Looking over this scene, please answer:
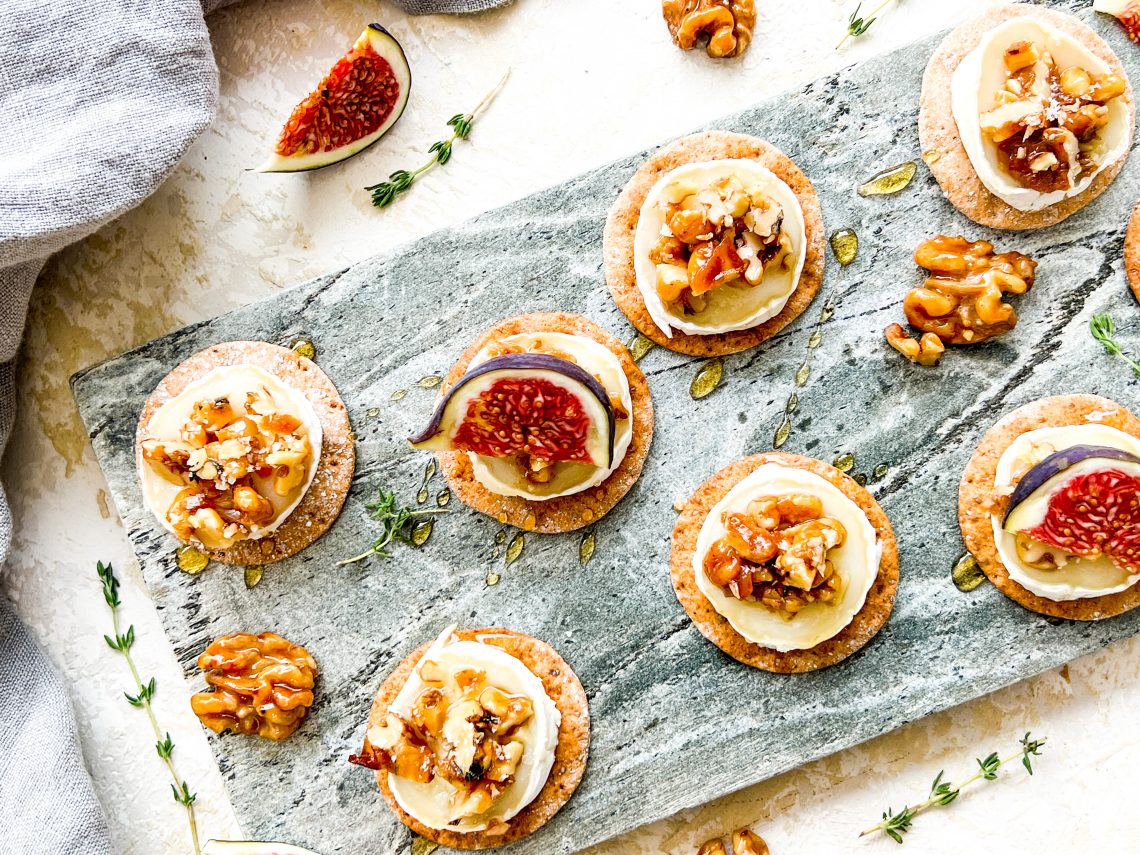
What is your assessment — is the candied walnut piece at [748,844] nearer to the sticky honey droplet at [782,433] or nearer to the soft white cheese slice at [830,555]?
the soft white cheese slice at [830,555]

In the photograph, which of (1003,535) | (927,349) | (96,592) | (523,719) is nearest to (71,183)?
(96,592)

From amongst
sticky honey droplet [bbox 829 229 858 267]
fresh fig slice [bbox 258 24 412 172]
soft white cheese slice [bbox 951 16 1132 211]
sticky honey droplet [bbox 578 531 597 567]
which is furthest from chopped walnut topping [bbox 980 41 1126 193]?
fresh fig slice [bbox 258 24 412 172]

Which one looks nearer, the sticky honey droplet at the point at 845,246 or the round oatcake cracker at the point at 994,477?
the round oatcake cracker at the point at 994,477

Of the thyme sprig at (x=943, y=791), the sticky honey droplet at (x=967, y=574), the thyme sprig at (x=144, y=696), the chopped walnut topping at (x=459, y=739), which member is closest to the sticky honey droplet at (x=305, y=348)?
the thyme sprig at (x=144, y=696)

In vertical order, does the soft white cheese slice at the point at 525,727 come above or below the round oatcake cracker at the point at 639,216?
below

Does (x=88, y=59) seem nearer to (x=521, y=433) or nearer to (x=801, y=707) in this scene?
(x=521, y=433)

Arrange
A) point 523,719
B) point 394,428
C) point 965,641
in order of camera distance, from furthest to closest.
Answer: point 394,428 < point 965,641 < point 523,719
